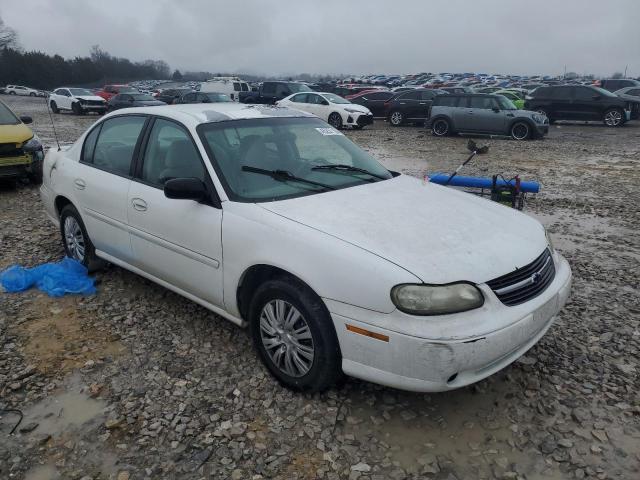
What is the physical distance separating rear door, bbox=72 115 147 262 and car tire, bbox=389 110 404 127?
17823mm

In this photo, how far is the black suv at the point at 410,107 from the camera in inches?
814

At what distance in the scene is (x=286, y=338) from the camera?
301cm

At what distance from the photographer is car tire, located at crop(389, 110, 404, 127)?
827 inches

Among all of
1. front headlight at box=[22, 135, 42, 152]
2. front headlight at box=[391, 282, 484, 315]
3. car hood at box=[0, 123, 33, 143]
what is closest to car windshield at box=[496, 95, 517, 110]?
front headlight at box=[22, 135, 42, 152]

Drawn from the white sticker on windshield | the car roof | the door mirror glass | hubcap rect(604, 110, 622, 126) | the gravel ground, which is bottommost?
the gravel ground

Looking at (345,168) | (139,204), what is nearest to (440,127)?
(345,168)

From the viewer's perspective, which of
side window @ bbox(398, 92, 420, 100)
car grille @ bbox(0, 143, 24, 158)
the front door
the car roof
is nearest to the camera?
the front door

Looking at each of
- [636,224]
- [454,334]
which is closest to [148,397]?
[454,334]

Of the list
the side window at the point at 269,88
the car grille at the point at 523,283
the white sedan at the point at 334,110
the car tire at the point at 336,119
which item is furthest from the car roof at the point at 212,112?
the side window at the point at 269,88

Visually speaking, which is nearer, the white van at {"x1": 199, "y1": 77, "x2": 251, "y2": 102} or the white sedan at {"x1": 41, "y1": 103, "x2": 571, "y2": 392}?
the white sedan at {"x1": 41, "y1": 103, "x2": 571, "y2": 392}

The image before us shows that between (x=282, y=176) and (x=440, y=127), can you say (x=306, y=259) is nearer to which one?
(x=282, y=176)

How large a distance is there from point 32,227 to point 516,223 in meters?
5.88

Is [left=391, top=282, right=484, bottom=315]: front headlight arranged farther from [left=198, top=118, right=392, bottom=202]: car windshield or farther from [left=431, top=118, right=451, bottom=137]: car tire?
[left=431, top=118, right=451, bottom=137]: car tire

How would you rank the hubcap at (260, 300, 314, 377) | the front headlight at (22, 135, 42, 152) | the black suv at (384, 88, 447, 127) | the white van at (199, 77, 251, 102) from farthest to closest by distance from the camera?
the white van at (199, 77, 251, 102) < the black suv at (384, 88, 447, 127) < the front headlight at (22, 135, 42, 152) < the hubcap at (260, 300, 314, 377)
